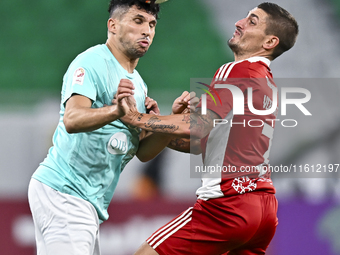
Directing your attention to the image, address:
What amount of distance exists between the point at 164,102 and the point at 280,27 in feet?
Result: 7.09

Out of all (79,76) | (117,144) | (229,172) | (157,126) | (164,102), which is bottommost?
(229,172)

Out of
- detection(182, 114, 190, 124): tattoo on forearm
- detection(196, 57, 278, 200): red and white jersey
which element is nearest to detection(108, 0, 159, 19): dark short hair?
detection(196, 57, 278, 200): red and white jersey

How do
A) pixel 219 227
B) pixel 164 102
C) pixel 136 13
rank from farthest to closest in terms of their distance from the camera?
1. pixel 164 102
2. pixel 136 13
3. pixel 219 227

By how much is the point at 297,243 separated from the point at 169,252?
2341 mm

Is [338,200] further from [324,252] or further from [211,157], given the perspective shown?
[211,157]

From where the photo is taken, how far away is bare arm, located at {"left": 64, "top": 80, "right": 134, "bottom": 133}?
2.04 meters

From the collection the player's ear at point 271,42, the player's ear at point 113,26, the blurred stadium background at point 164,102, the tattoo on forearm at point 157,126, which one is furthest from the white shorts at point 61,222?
the blurred stadium background at point 164,102

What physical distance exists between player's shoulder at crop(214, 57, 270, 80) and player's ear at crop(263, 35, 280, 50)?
0.25 meters

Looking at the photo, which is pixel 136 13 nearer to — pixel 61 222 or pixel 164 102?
pixel 61 222

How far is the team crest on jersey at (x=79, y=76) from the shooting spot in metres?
2.22

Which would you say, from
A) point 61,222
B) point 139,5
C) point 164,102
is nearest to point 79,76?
point 139,5

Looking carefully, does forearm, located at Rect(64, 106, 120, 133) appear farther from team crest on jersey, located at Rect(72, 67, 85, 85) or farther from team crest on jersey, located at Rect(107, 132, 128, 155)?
team crest on jersey, located at Rect(107, 132, 128, 155)

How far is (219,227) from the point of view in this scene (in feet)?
7.89

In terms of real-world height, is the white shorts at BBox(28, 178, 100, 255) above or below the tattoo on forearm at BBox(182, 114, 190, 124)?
below
